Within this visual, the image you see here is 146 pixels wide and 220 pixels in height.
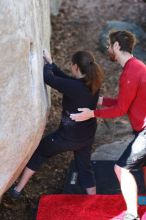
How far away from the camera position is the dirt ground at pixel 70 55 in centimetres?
528

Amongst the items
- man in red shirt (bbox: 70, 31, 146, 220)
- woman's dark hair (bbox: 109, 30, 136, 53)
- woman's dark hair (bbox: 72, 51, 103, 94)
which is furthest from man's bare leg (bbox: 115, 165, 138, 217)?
woman's dark hair (bbox: 109, 30, 136, 53)

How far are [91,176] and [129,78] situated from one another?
1.26 m

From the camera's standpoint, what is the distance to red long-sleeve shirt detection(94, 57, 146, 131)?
161 inches

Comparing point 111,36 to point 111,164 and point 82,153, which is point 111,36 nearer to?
point 82,153

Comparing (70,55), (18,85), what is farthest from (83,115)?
(70,55)

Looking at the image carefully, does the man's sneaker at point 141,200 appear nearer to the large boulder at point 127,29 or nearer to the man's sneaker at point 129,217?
the man's sneaker at point 129,217

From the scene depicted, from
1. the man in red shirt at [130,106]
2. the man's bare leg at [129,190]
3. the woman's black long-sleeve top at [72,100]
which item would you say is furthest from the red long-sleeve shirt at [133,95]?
the man's bare leg at [129,190]

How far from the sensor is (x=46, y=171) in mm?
5758

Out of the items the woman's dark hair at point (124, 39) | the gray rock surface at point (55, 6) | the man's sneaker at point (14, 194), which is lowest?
the man's sneaker at point (14, 194)

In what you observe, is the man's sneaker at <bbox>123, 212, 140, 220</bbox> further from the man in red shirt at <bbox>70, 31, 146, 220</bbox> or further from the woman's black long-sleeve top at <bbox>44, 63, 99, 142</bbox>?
Result: the woman's black long-sleeve top at <bbox>44, 63, 99, 142</bbox>

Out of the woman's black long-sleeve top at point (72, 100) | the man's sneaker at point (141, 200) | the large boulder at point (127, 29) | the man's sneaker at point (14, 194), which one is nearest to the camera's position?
the woman's black long-sleeve top at point (72, 100)

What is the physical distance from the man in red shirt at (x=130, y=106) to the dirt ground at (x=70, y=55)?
4.00 ft

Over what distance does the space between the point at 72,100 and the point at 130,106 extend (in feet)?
1.74

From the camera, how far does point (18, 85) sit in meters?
3.79
